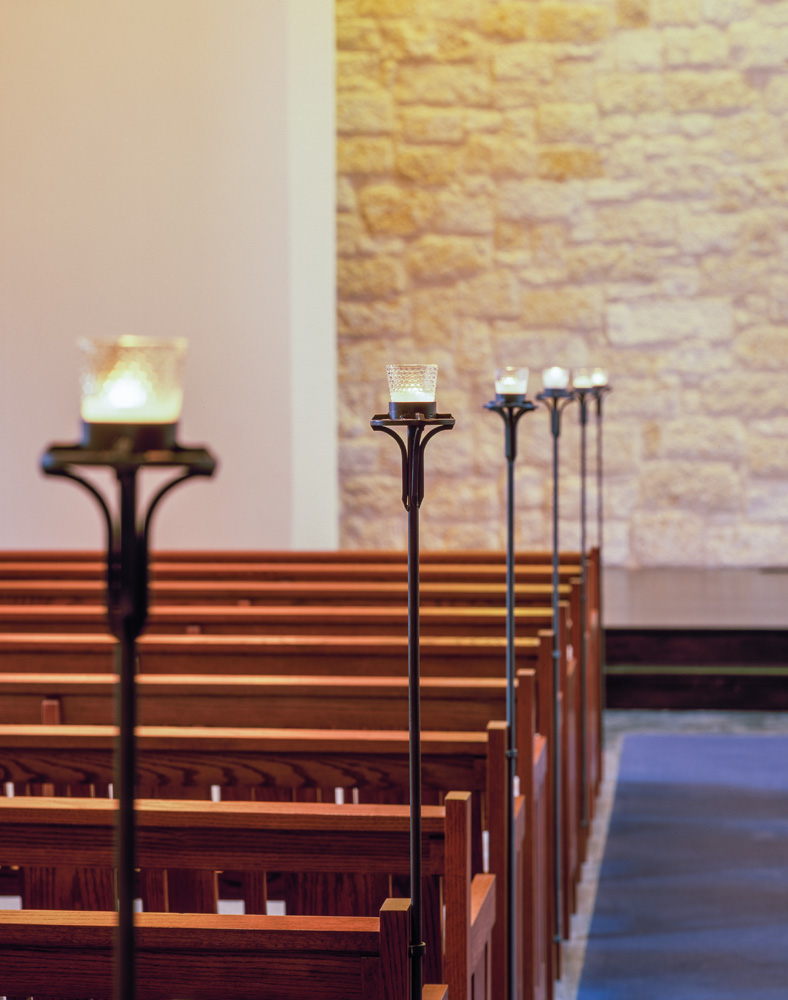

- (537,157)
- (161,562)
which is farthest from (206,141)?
(537,157)

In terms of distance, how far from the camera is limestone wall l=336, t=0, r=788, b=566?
680 cm

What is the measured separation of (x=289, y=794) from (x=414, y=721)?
0.73m

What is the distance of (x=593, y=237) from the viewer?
6.89m

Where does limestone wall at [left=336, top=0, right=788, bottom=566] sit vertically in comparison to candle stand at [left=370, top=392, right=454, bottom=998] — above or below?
above

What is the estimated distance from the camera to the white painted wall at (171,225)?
199 inches

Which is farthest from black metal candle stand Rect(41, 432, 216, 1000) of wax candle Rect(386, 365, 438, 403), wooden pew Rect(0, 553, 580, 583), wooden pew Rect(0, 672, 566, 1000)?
wooden pew Rect(0, 553, 580, 583)

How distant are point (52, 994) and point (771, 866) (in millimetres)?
2532

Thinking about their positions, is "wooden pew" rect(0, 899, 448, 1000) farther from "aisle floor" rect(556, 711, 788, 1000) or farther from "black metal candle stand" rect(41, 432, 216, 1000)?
"aisle floor" rect(556, 711, 788, 1000)

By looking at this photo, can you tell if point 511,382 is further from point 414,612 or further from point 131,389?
point 131,389

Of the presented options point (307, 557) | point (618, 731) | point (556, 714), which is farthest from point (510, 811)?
point (618, 731)

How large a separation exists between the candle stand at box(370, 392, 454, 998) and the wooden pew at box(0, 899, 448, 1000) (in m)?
0.02

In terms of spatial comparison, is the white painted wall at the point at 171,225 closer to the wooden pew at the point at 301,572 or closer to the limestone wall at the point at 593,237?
the wooden pew at the point at 301,572

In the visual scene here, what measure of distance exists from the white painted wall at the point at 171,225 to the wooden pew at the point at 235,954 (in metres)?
3.83

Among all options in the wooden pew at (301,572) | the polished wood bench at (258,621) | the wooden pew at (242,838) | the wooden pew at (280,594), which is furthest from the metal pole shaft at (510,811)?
the wooden pew at (301,572)
